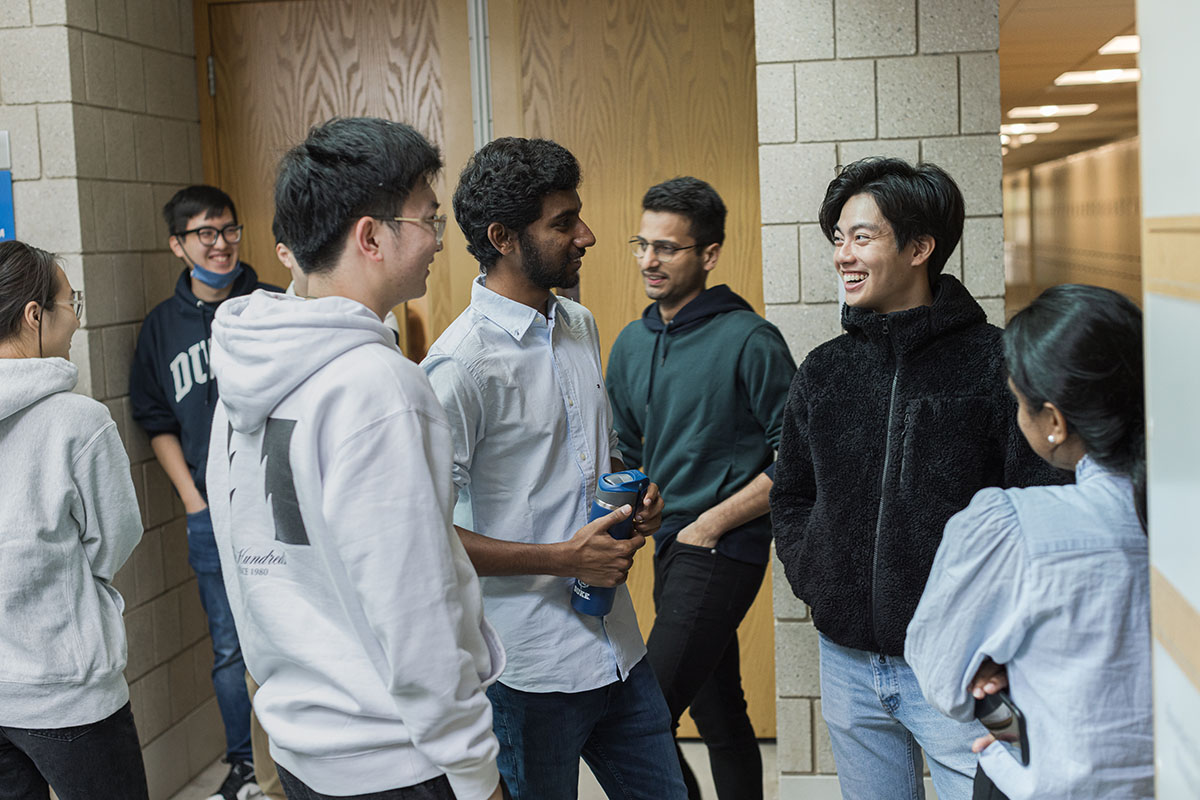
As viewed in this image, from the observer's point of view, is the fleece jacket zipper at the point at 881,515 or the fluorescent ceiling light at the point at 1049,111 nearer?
the fleece jacket zipper at the point at 881,515

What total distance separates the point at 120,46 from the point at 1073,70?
7.40 m

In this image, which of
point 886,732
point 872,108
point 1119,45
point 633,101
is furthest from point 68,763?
point 1119,45

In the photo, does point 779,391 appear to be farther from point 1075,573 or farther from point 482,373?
point 1075,573

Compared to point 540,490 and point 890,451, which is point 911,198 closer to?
point 890,451

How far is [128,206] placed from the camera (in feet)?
11.0

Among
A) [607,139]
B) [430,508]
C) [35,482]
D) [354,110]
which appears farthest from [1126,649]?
[354,110]

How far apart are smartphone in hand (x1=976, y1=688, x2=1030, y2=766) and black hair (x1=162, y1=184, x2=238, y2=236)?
262 centimetres

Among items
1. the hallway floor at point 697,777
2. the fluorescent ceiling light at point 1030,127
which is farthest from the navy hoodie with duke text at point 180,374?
the fluorescent ceiling light at point 1030,127

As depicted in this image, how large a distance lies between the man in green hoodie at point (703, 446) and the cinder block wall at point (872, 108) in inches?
7.9

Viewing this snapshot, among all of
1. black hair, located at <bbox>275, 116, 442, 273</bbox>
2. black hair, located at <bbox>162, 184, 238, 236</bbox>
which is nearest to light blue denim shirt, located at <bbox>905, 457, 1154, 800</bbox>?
black hair, located at <bbox>275, 116, 442, 273</bbox>

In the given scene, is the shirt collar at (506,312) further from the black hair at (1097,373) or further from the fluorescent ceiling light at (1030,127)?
the fluorescent ceiling light at (1030,127)

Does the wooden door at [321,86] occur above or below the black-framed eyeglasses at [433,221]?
above

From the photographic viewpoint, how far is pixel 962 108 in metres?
2.69

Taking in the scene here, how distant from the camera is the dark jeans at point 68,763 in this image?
199 centimetres
